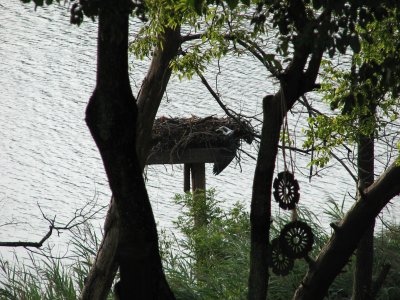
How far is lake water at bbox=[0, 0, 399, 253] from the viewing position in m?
12.8

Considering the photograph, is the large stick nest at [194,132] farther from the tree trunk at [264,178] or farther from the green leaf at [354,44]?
the green leaf at [354,44]

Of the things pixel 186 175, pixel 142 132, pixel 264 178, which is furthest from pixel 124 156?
pixel 186 175

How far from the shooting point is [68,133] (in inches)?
603

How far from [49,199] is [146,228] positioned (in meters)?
9.42

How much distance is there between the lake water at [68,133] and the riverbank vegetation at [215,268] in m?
1.84

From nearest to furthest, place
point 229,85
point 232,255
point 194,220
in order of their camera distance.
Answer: point 232,255 < point 194,220 < point 229,85

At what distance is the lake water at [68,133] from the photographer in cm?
1276

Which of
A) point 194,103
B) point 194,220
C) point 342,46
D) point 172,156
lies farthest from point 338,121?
point 194,103

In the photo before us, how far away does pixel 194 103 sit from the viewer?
14867 mm

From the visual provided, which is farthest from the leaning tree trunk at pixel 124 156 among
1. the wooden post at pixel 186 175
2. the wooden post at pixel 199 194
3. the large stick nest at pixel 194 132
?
the wooden post at pixel 186 175

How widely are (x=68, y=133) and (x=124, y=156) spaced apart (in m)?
11.5

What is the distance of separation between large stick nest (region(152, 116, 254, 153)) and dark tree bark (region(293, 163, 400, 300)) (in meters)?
2.81

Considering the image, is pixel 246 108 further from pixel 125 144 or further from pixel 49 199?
pixel 125 144

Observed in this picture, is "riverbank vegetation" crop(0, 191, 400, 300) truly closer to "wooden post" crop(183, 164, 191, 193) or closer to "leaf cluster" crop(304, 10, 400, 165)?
"wooden post" crop(183, 164, 191, 193)
